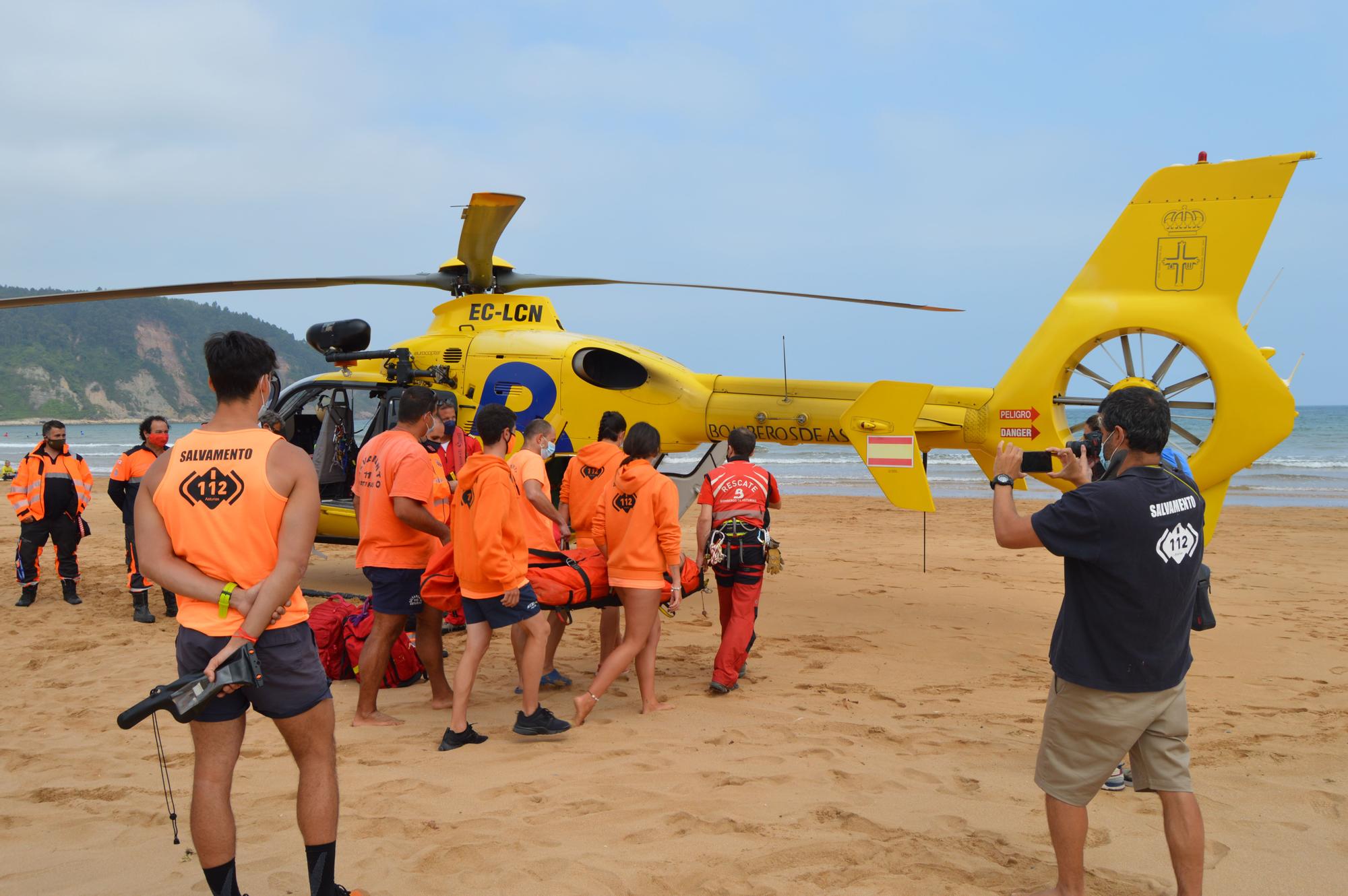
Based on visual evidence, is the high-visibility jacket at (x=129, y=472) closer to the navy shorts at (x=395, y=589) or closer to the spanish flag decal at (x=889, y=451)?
the navy shorts at (x=395, y=589)

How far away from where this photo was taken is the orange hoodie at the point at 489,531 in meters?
4.57

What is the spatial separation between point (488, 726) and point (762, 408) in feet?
11.9

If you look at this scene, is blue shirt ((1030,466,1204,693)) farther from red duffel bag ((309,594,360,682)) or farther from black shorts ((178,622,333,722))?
red duffel bag ((309,594,360,682))

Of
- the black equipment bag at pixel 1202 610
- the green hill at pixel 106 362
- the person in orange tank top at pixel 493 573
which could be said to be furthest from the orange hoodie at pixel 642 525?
the green hill at pixel 106 362

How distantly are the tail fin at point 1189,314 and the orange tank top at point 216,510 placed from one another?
18.1 feet

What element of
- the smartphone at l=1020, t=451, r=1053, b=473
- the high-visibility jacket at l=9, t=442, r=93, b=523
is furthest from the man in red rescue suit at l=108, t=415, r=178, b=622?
the smartphone at l=1020, t=451, r=1053, b=473

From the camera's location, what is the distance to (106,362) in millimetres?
98688

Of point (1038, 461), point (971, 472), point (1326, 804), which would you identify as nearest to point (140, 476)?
point (1038, 461)

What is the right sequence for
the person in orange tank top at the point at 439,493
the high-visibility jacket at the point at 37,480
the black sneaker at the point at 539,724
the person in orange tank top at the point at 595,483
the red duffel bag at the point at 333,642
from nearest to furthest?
the black sneaker at the point at 539,724, the person in orange tank top at the point at 439,493, the person in orange tank top at the point at 595,483, the red duffel bag at the point at 333,642, the high-visibility jacket at the point at 37,480

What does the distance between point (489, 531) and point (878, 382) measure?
3.55m

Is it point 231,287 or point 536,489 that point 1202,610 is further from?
point 231,287

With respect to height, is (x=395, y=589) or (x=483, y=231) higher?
(x=483, y=231)

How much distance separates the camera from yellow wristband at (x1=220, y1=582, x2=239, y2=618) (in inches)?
105

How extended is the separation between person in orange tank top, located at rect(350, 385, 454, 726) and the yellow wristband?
2171 millimetres
